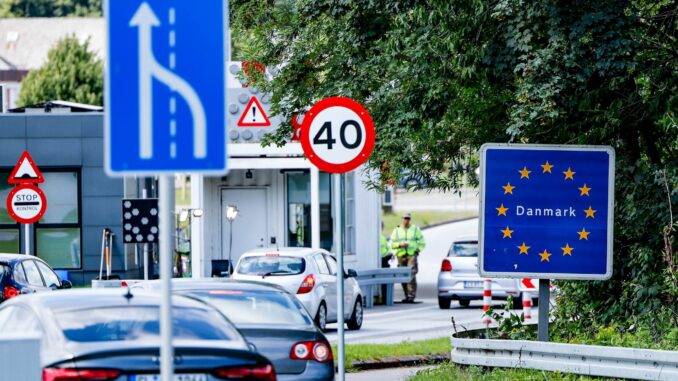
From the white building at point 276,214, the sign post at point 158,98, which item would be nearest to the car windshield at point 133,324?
the sign post at point 158,98

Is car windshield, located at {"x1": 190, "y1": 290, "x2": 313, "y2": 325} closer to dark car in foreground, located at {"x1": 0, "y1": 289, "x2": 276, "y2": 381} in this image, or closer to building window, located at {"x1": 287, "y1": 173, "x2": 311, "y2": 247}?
dark car in foreground, located at {"x1": 0, "y1": 289, "x2": 276, "y2": 381}

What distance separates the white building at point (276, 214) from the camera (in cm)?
3344

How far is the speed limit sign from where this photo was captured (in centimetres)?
1262

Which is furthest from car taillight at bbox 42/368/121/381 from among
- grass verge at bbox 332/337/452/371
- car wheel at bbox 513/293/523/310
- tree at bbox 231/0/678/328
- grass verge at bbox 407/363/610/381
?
car wheel at bbox 513/293/523/310

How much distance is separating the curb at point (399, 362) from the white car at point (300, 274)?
4800mm

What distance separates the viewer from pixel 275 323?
12.2 meters

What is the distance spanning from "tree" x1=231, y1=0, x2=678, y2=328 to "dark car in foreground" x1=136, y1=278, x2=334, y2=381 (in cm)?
285

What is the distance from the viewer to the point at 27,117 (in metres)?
36.3

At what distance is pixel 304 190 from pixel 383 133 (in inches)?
722

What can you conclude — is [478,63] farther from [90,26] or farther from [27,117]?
[90,26]

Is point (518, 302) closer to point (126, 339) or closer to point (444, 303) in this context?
point (444, 303)

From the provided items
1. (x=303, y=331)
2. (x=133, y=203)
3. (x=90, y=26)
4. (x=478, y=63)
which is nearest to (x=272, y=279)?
(x=133, y=203)

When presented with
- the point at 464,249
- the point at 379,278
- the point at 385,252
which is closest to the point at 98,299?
the point at 379,278

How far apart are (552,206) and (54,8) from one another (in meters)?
101
